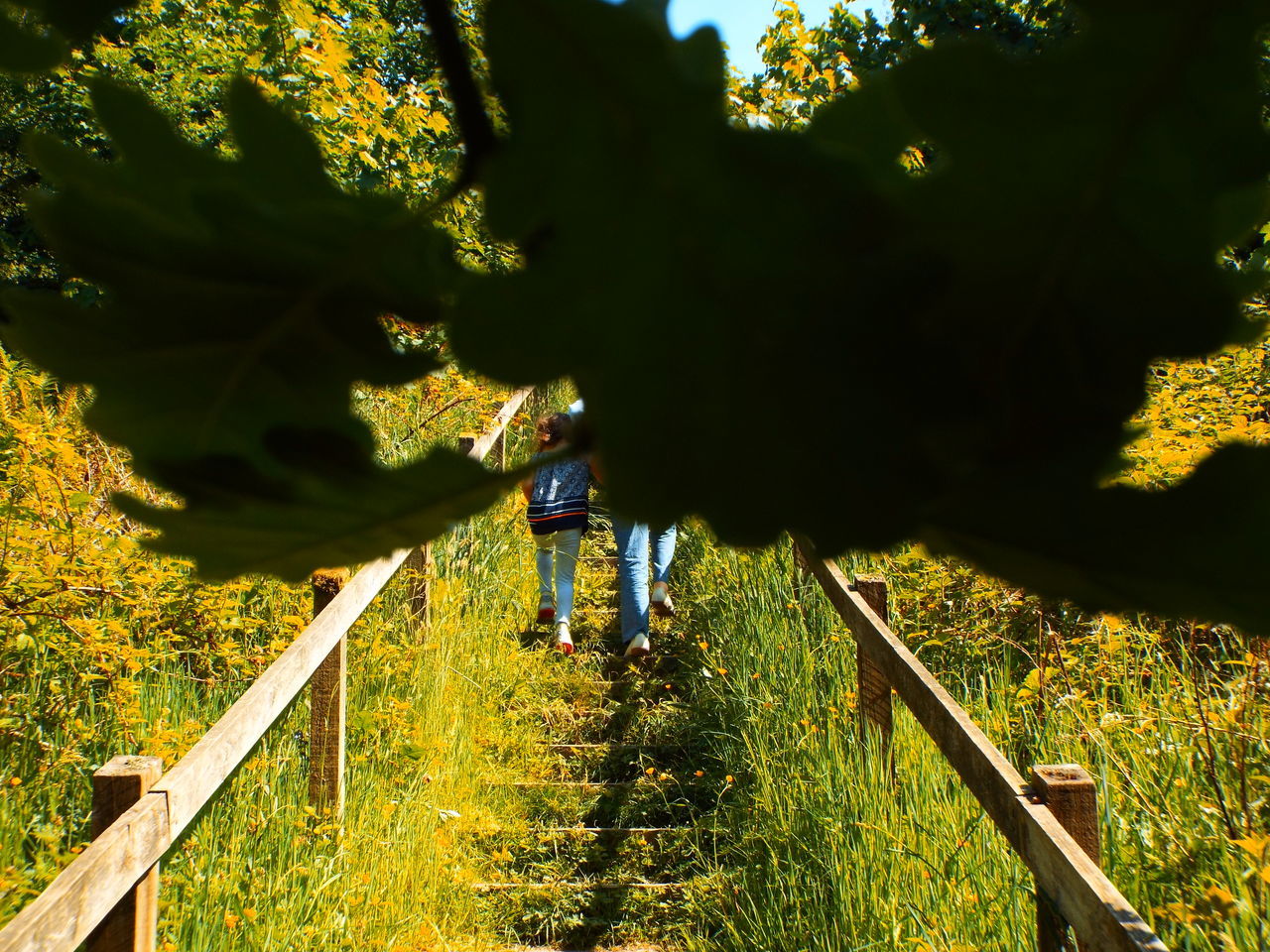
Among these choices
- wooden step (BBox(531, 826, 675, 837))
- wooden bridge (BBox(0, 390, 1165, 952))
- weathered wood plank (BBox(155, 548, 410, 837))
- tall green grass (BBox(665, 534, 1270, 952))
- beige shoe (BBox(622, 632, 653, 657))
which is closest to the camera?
wooden bridge (BBox(0, 390, 1165, 952))

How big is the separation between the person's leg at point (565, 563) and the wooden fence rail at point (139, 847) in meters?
1.80

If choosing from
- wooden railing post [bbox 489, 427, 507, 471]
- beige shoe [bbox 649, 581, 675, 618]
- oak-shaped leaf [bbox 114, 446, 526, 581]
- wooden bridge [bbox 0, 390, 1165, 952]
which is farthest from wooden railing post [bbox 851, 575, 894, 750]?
oak-shaped leaf [bbox 114, 446, 526, 581]

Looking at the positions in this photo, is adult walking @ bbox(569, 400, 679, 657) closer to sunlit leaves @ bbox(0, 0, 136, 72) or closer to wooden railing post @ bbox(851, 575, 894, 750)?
wooden railing post @ bbox(851, 575, 894, 750)

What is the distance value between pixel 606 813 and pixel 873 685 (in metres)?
1.05

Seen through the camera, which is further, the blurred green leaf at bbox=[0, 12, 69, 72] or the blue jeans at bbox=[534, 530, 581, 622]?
the blue jeans at bbox=[534, 530, 581, 622]

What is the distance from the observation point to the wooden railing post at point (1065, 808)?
1374mm

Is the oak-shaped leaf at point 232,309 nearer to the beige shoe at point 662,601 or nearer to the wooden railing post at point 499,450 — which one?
the beige shoe at point 662,601

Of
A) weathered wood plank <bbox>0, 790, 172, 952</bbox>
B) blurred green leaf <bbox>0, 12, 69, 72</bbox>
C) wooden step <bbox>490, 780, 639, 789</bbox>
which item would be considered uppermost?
blurred green leaf <bbox>0, 12, 69, 72</bbox>

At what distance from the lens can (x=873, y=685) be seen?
2.38m

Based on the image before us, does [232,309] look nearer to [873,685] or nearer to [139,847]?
[139,847]

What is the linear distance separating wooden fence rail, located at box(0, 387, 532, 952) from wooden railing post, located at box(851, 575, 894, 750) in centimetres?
126

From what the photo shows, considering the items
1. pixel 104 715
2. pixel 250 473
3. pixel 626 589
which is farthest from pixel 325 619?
pixel 250 473

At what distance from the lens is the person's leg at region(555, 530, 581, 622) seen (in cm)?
366

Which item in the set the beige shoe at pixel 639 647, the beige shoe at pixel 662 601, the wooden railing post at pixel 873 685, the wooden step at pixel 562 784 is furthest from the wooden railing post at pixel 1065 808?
the beige shoe at pixel 662 601
